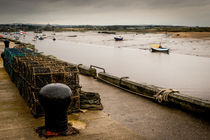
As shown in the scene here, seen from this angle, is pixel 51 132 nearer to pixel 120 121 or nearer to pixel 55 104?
pixel 55 104

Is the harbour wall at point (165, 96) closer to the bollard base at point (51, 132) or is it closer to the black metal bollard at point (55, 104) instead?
the bollard base at point (51, 132)

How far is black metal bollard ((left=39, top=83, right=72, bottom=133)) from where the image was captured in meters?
4.88

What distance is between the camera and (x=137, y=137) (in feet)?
17.9

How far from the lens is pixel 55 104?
4.89 meters

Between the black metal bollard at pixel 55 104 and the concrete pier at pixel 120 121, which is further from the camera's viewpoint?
the concrete pier at pixel 120 121

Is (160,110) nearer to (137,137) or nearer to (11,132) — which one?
(137,137)

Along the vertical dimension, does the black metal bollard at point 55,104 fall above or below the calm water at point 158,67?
above

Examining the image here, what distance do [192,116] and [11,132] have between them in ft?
18.8

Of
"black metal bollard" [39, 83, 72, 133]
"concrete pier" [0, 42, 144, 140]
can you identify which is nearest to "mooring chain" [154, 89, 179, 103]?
"concrete pier" [0, 42, 144, 140]

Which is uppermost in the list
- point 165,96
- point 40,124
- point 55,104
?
point 55,104

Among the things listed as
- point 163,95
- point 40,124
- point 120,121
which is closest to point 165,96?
point 163,95

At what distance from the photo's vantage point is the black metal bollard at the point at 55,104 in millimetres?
4883

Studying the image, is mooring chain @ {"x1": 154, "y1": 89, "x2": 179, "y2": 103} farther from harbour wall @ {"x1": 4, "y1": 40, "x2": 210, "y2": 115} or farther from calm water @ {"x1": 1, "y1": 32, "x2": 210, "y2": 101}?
calm water @ {"x1": 1, "y1": 32, "x2": 210, "y2": 101}

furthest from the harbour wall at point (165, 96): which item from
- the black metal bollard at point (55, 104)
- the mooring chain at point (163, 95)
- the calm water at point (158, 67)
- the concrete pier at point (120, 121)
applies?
the calm water at point (158, 67)
